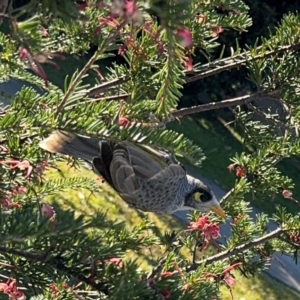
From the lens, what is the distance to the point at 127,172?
124 cm

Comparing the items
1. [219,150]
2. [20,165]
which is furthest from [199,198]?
[219,150]

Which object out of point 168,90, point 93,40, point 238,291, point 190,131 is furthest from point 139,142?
point 190,131

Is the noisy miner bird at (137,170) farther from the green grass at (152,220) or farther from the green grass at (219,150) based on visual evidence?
the green grass at (219,150)

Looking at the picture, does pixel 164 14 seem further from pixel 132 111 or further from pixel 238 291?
pixel 238 291

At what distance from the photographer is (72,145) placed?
1051mm

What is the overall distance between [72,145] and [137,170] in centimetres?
24

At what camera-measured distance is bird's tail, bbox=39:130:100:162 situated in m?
0.93

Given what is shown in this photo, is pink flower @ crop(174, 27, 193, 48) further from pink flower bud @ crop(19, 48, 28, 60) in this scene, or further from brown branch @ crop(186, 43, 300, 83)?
brown branch @ crop(186, 43, 300, 83)

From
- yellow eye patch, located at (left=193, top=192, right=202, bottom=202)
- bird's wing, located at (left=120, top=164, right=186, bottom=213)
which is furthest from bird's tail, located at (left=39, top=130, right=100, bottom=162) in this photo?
yellow eye patch, located at (left=193, top=192, right=202, bottom=202)

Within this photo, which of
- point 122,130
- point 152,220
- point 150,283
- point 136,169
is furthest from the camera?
point 152,220

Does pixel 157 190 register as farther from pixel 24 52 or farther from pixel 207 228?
pixel 24 52

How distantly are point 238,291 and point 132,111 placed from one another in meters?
3.29

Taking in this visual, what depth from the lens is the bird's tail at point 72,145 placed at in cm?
93

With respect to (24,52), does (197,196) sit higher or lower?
lower
